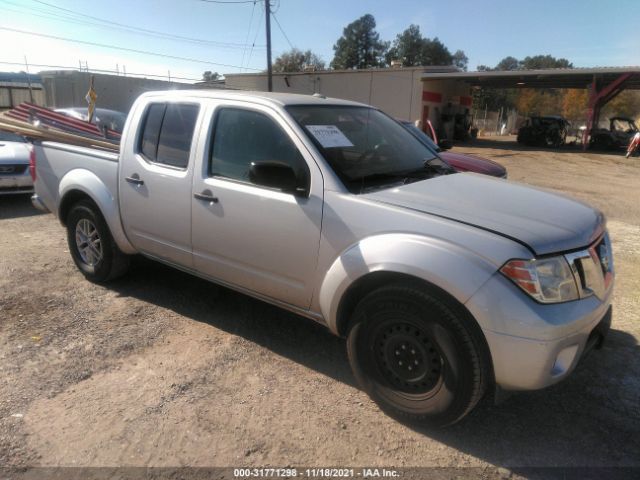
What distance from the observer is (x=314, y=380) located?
3348 mm

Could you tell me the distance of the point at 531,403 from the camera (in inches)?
123

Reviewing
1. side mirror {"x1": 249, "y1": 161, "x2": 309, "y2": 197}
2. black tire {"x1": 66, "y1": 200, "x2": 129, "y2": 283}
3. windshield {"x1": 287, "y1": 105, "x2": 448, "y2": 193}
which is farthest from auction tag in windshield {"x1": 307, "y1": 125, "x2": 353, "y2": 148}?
black tire {"x1": 66, "y1": 200, "x2": 129, "y2": 283}

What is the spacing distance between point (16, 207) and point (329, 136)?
7.05 meters

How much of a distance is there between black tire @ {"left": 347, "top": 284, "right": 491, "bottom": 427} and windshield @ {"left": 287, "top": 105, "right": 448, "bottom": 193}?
776mm

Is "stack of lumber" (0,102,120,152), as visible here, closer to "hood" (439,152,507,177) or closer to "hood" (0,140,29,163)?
"hood" (0,140,29,163)

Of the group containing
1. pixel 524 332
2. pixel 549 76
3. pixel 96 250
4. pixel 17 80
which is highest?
pixel 549 76

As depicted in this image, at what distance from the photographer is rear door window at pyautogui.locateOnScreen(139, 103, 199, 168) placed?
3.82 meters

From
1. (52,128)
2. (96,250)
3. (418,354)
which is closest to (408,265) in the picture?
(418,354)

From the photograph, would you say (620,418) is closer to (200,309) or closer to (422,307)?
(422,307)

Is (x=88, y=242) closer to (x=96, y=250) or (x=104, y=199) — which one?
(x=96, y=250)

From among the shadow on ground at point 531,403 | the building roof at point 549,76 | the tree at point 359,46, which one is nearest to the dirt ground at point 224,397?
the shadow on ground at point 531,403

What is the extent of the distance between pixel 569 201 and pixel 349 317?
1.66 metres

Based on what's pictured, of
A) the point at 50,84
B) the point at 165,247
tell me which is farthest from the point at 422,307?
the point at 50,84

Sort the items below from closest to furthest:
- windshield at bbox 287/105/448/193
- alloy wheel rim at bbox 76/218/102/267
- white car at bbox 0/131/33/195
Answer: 1. windshield at bbox 287/105/448/193
2. alloy wheel rim at bbox 76/218/102/267
3. white car at bbox 0/131/33/195
